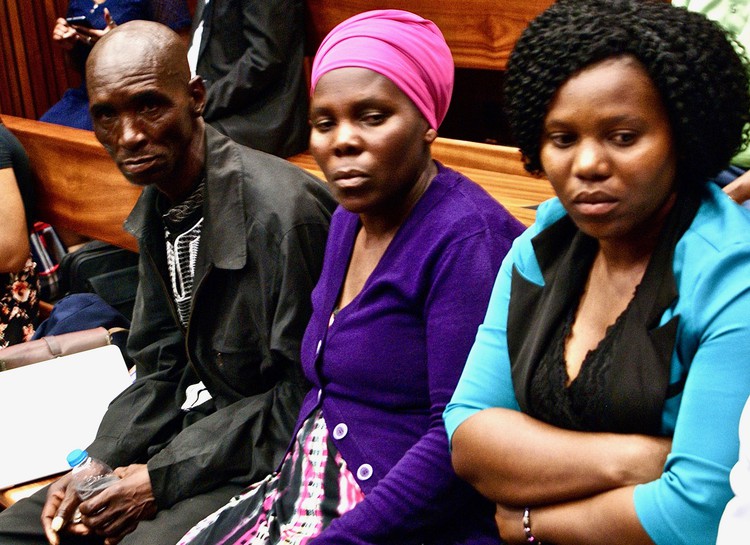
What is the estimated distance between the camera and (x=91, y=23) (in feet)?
13.0

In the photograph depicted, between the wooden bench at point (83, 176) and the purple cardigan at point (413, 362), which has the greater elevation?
the purple cardigan at point (413, 362)

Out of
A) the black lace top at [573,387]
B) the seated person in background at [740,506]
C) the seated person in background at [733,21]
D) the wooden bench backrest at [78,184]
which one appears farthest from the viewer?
the wooden bench backrest at [78,184]

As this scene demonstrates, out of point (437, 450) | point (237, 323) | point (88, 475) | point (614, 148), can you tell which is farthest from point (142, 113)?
point (614, 148)

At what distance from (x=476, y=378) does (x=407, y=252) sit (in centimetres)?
29

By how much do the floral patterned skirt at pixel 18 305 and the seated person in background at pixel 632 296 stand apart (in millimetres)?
2440

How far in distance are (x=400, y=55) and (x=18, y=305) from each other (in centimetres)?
224

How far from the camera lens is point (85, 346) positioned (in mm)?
2770

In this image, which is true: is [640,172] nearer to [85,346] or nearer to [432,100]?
[432,100]

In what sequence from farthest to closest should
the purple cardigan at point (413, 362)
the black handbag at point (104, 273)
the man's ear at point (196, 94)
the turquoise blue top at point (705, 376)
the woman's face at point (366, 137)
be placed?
the black handbag at point (104, 273)
the man's ear at point (196, 94)
the woman's face at point (366, 137)
the purple cardigan at point (413, 362)
the turquoise blue top at point (705, 376)

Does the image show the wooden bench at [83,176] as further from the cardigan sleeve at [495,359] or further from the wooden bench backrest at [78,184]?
the cardigan sleeve at [495,359]

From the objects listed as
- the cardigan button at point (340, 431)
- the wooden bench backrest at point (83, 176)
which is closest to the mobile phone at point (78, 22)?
the wooden bench backrest at point (83, 176)

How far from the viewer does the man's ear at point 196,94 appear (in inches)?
85.2

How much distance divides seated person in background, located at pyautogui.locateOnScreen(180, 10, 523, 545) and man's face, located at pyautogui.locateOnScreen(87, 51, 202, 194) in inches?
20.6

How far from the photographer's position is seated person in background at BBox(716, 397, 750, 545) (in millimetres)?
936
